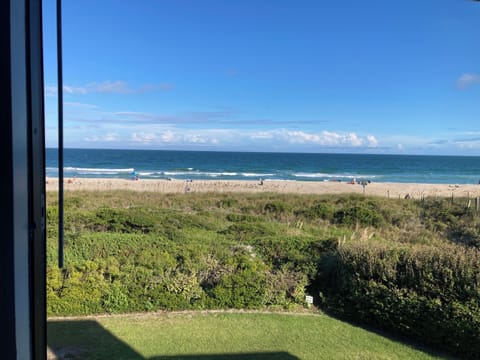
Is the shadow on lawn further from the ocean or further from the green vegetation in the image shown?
the ocean

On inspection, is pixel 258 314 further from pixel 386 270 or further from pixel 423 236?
pixel 423 236

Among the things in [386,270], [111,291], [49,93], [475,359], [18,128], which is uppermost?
[49,93]

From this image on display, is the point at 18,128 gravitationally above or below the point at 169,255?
above

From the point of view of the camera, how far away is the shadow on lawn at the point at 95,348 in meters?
3.06

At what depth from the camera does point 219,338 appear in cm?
346

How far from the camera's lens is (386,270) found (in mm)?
4137

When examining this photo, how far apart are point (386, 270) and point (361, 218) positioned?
16.8ft

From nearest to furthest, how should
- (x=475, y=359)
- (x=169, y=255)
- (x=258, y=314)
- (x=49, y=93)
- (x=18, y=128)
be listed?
(x=18, y=128) → (x=49, y=93) → (x=475, y=359) → (x=258, y=314) → (x=169, y=255)

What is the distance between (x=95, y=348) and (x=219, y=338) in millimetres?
1078

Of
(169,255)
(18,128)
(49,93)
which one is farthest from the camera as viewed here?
(169,255)

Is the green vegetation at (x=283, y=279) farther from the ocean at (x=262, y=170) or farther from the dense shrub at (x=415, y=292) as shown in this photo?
the ocean at (x=262, y=170)

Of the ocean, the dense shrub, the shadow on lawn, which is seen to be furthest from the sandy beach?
the shadow on lawn

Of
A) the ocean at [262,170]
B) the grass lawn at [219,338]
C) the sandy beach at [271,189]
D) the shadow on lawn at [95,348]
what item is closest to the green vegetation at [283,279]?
the grass lawn at [219,338]

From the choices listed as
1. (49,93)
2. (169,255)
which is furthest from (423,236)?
(49,93)
